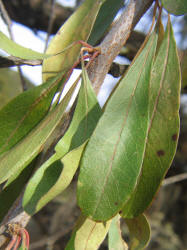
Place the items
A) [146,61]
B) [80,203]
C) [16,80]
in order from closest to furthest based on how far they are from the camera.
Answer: [80,203] → [146,61] → [16,80]

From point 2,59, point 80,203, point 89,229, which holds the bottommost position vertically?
point 89,229

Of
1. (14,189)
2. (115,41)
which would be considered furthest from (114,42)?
(14,189)

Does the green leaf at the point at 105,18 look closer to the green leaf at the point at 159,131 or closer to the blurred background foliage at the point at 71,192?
the blurred background foliage at the point at 71,192

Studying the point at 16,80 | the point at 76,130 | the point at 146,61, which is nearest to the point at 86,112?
the point at 76,130

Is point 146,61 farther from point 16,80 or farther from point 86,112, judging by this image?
point 16,80

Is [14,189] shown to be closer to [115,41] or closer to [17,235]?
[17,235]

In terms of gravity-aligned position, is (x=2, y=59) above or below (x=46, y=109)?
above

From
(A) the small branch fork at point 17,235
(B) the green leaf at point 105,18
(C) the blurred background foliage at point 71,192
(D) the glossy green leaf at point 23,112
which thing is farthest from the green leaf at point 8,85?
(A) the small branch fork at point 17,235
